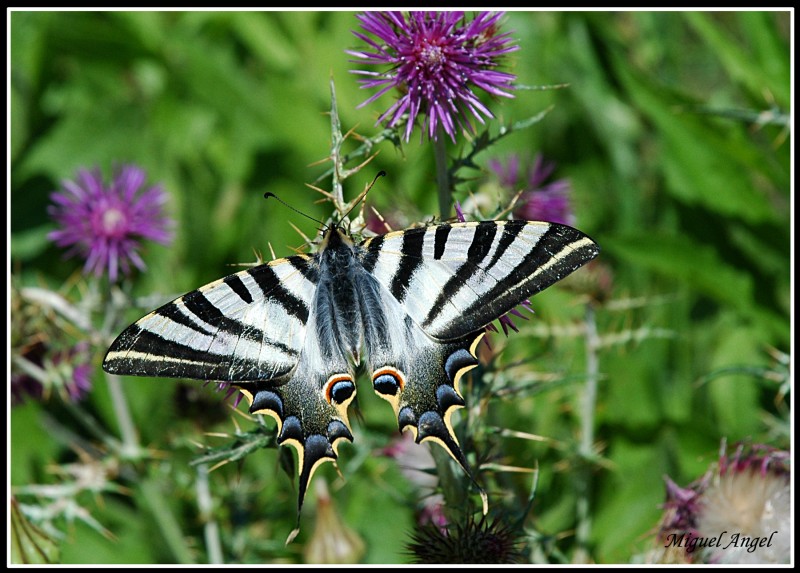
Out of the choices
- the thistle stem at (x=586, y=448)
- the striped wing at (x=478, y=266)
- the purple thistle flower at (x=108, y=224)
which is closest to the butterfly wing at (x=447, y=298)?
the striped wing at (x=478, y=266)

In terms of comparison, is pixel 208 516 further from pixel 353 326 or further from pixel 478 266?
pixel 478 266

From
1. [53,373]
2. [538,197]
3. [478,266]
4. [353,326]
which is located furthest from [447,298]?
[53,373]

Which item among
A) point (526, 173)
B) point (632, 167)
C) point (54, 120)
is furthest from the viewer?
point (54, 120)

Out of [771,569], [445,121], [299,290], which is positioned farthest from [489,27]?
[771,569]

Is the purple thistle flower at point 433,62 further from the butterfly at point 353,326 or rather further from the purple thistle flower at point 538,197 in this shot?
the purple thistle flower at point 538,197

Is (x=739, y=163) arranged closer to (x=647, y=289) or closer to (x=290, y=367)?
(x=647, y=289)

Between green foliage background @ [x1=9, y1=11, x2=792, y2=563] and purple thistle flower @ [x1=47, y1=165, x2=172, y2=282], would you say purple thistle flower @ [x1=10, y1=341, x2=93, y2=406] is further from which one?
purple thistle flower @ [x1=47, y1=165, x2=172, y2=282]
